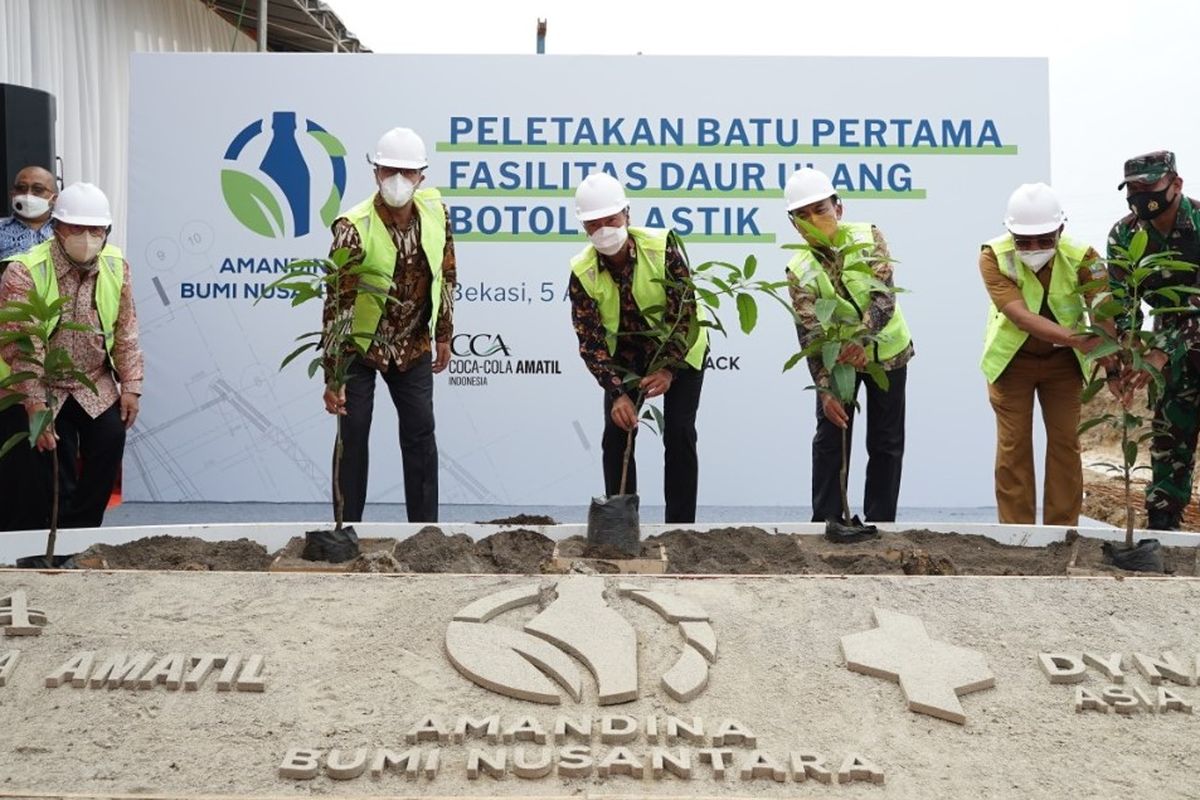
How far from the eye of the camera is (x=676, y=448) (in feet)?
13.4

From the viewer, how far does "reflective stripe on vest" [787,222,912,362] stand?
3678 millimetres

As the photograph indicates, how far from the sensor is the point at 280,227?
6.11 m

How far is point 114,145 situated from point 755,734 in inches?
324

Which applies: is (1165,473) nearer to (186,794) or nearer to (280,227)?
(186,794)

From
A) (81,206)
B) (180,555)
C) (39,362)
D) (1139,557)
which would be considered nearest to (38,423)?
(39,362)

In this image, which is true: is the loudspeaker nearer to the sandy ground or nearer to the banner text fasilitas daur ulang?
the banner text fasilitas daur ulang

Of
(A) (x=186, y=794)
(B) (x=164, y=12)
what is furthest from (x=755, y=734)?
(B) (x=164, y=12)

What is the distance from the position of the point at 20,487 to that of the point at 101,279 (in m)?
0.80

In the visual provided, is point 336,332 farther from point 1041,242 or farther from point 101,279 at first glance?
point 1041,242

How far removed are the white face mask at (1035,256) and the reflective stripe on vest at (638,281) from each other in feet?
3.53

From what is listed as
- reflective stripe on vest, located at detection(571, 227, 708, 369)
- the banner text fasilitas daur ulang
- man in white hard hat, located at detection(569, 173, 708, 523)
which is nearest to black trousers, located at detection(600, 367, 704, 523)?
man in white hard hat, located at detection(569, 173, 708, 523)

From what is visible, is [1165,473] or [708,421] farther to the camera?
[708,421]

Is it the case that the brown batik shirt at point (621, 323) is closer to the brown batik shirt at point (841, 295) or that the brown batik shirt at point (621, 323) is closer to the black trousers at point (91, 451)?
the brown batik shirt at point (841, 295)

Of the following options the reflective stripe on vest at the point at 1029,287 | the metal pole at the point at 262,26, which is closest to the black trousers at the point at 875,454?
the reflective stripe on vest at the point at 1029,287
